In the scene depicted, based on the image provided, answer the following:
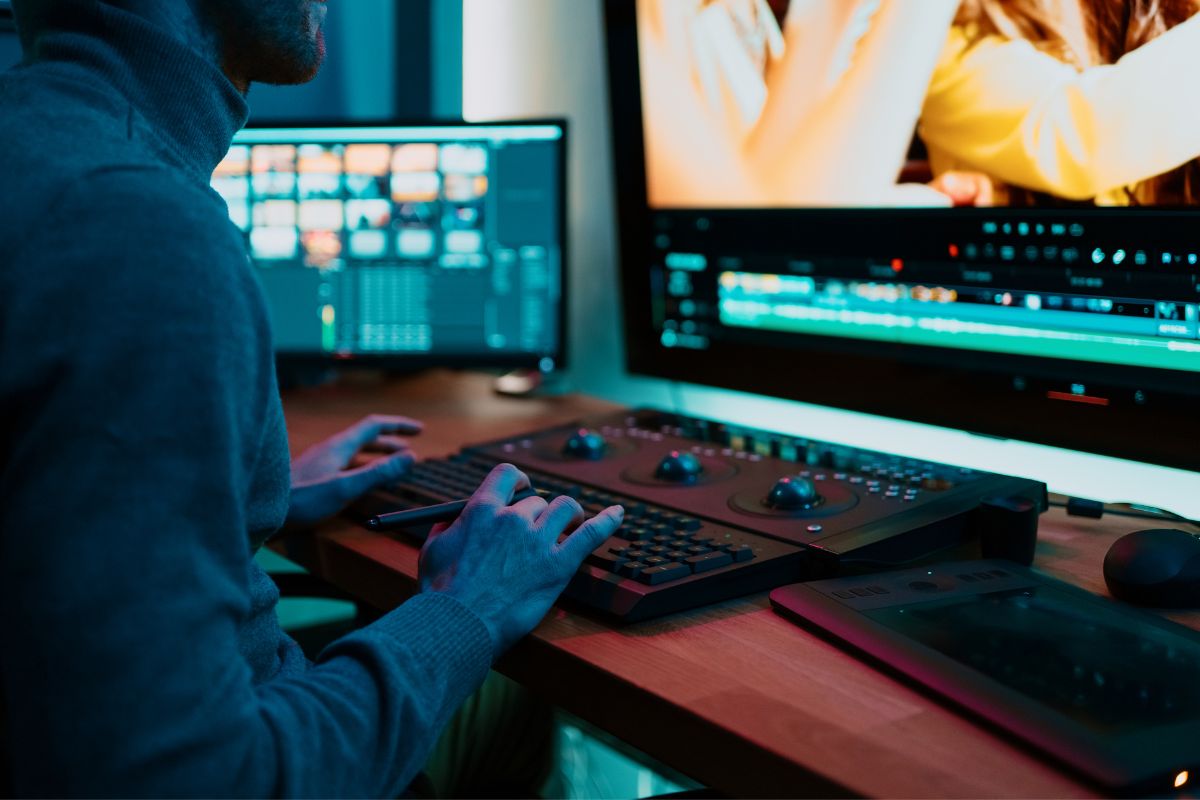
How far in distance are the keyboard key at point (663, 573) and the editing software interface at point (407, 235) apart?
89cm

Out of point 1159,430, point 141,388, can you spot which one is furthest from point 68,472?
point 1159,430

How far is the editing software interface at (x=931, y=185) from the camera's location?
1100 mm

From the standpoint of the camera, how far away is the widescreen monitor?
3.61ft

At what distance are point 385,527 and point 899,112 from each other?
782 millimetres

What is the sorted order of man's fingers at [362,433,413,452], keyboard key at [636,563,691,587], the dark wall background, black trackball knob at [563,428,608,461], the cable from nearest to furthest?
keyboard key at [636,563,691,587], the cable, black trackball knob at [563,428,608,461], man's fingers at [362,433,413,452], the dark wall background

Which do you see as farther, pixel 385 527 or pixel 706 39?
pixel 706 39

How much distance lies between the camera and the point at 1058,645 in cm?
76

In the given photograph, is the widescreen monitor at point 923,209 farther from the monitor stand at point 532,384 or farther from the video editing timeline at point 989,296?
the monitor stand at point 532,384

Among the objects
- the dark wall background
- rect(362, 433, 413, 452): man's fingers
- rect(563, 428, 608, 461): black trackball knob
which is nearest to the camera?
rect(563, 428, 608, 461): black trackball knob

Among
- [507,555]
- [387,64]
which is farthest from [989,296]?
[387,64]

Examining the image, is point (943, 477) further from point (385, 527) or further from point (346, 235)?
point (346, 235)

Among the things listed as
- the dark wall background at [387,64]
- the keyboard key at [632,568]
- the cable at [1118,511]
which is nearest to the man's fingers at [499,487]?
the keyboard key at [632,568]

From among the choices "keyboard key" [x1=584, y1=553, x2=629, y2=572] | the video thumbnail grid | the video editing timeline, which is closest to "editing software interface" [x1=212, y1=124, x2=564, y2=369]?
the video thumbnail grid

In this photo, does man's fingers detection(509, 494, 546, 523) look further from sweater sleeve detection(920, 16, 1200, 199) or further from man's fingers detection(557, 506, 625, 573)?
sweater sleeve detection(920, 16, 1200, 199)
